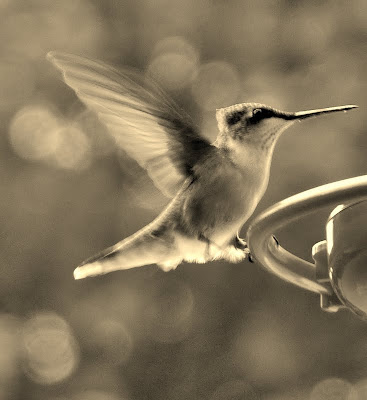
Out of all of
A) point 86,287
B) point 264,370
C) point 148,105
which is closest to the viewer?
point 148,105

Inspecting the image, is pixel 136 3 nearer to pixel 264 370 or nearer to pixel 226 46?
pixel 226 46

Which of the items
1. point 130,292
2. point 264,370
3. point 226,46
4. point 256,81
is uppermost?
point 226,46

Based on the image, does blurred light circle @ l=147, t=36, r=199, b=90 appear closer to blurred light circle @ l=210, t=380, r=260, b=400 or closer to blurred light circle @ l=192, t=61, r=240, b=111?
blurred light circle @ l=192, t=61, r=240, b=111

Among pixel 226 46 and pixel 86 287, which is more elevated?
pixel 226 46

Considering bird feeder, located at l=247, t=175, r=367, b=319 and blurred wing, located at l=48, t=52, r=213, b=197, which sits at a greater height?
blurred wing, located at l=48, t=52, r=213, b=197

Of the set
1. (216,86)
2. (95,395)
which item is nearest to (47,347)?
(95,395)

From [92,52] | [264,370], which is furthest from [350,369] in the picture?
[92,52]

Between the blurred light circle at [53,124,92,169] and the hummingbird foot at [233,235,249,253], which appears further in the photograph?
the blurred light circle at [53,124,92,169]

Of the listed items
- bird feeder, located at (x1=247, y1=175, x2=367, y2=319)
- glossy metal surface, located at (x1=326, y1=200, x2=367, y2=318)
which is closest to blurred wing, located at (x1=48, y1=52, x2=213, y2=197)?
bird feeder, located at (x1=247, y1=175, x2=367, y2=319)
